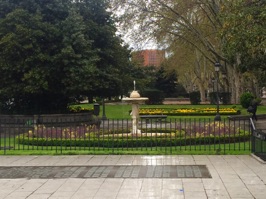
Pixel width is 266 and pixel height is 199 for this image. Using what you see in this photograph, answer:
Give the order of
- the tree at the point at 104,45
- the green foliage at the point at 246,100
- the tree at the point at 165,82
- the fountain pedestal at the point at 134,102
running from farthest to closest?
the tree at the point at 165,82 → the green foliage at the point at 246,100 → the tree at the point at 104,45 → the fountain pedestal at the point at 134,102

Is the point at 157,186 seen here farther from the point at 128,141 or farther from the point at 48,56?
the point at 48,56

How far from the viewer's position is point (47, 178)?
9227 millimetres

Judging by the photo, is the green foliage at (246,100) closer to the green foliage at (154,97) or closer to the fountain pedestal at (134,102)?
the green foliage at (154,97)

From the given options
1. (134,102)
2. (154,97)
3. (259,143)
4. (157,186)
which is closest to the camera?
(157,186)

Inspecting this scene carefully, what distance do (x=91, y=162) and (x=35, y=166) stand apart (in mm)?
1492

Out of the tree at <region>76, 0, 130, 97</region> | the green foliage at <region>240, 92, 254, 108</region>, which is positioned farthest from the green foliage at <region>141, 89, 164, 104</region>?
the tree at <region>76, 0, 130, 97</region>

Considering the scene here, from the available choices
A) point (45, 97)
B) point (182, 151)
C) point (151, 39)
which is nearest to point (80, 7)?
point (45, 97)

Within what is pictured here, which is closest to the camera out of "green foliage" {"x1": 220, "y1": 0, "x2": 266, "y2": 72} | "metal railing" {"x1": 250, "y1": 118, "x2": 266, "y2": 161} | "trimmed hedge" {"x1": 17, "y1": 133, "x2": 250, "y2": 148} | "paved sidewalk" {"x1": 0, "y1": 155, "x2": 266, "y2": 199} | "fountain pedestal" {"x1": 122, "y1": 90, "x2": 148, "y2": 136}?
"paved sidewalk" {"x1": 0, "y1": 155, "x2": 266, "y2": 199}

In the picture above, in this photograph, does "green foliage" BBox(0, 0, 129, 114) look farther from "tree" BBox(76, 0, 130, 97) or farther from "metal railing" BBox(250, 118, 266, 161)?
"metal railing" BBox(250, 118, 266, 161)

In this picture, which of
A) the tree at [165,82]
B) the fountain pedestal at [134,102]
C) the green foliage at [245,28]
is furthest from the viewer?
the tree at [165,82]

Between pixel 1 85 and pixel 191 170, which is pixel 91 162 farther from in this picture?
pixel 1 85

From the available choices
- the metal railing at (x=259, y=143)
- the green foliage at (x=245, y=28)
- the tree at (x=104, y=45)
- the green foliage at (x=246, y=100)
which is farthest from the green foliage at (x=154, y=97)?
the metal railing at (x=259, y=143)

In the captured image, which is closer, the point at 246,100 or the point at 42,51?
the point at 42,51

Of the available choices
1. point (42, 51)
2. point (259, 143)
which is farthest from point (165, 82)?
point (259, 143)
